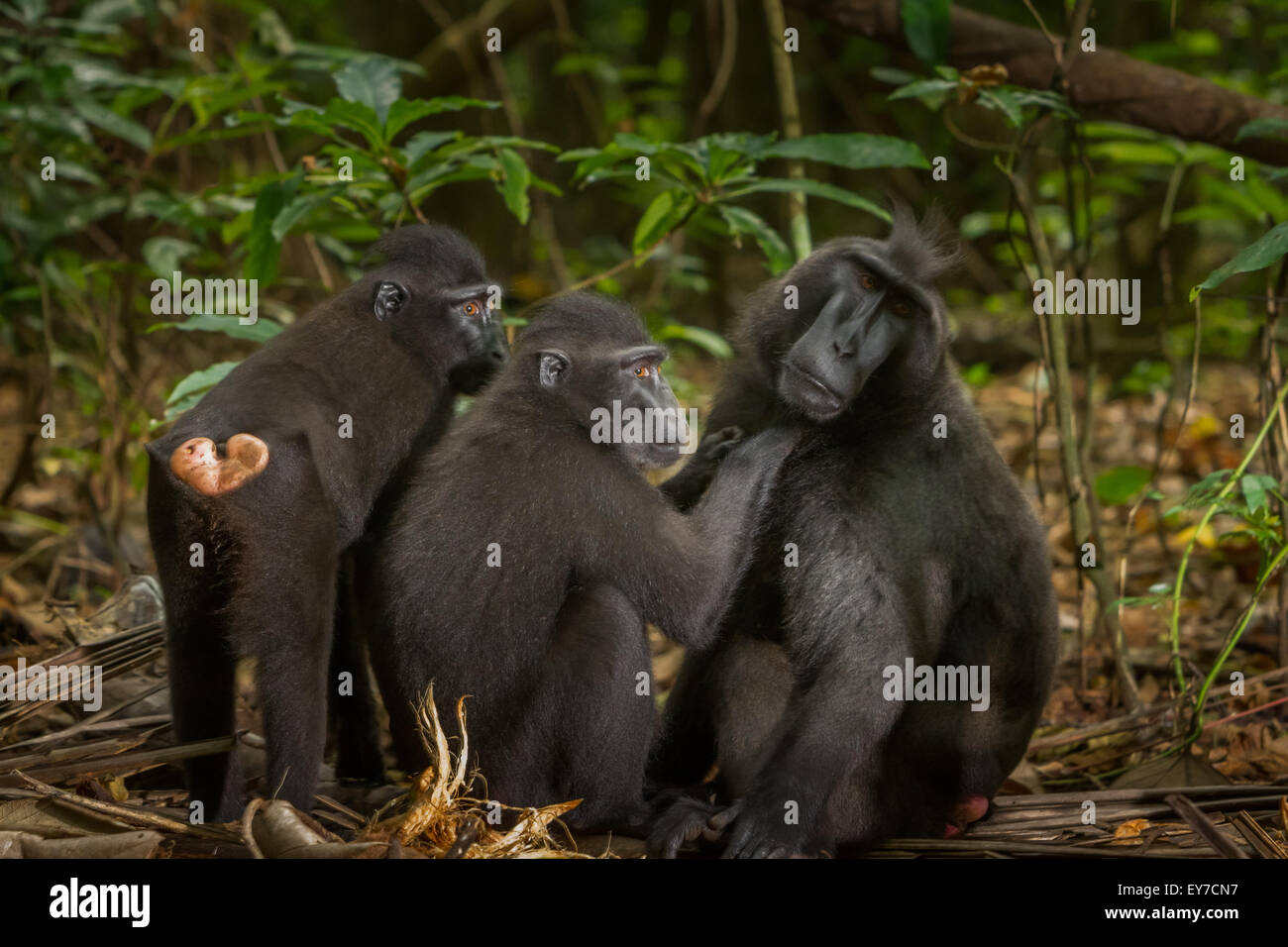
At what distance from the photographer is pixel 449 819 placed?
3557 mm

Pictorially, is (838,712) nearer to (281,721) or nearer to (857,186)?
(281,721)

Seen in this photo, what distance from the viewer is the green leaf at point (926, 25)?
5387 mm

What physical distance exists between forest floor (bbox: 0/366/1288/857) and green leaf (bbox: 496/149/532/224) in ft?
6.63

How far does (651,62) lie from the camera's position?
15078 mm

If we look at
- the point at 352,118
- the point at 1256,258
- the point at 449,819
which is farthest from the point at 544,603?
the point at 1256,258

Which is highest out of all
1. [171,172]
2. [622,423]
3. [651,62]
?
[651,62]

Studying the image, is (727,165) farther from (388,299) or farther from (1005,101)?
(388,299)

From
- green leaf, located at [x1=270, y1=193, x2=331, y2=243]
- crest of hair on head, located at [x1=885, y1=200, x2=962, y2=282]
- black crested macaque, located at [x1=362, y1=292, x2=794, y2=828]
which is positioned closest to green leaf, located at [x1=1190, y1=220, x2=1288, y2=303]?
crest of hair on head, located at [x1=885, y1=200, x2=962, y2=282]

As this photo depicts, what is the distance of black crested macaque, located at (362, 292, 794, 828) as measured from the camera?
386 centimetres

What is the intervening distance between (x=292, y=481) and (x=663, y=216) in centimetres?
229

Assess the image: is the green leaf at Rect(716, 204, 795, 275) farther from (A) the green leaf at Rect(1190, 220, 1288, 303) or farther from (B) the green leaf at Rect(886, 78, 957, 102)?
(A) the green leaf at Rect(1190, 220, 1288, 303)

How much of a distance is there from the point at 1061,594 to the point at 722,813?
3.89 metres
